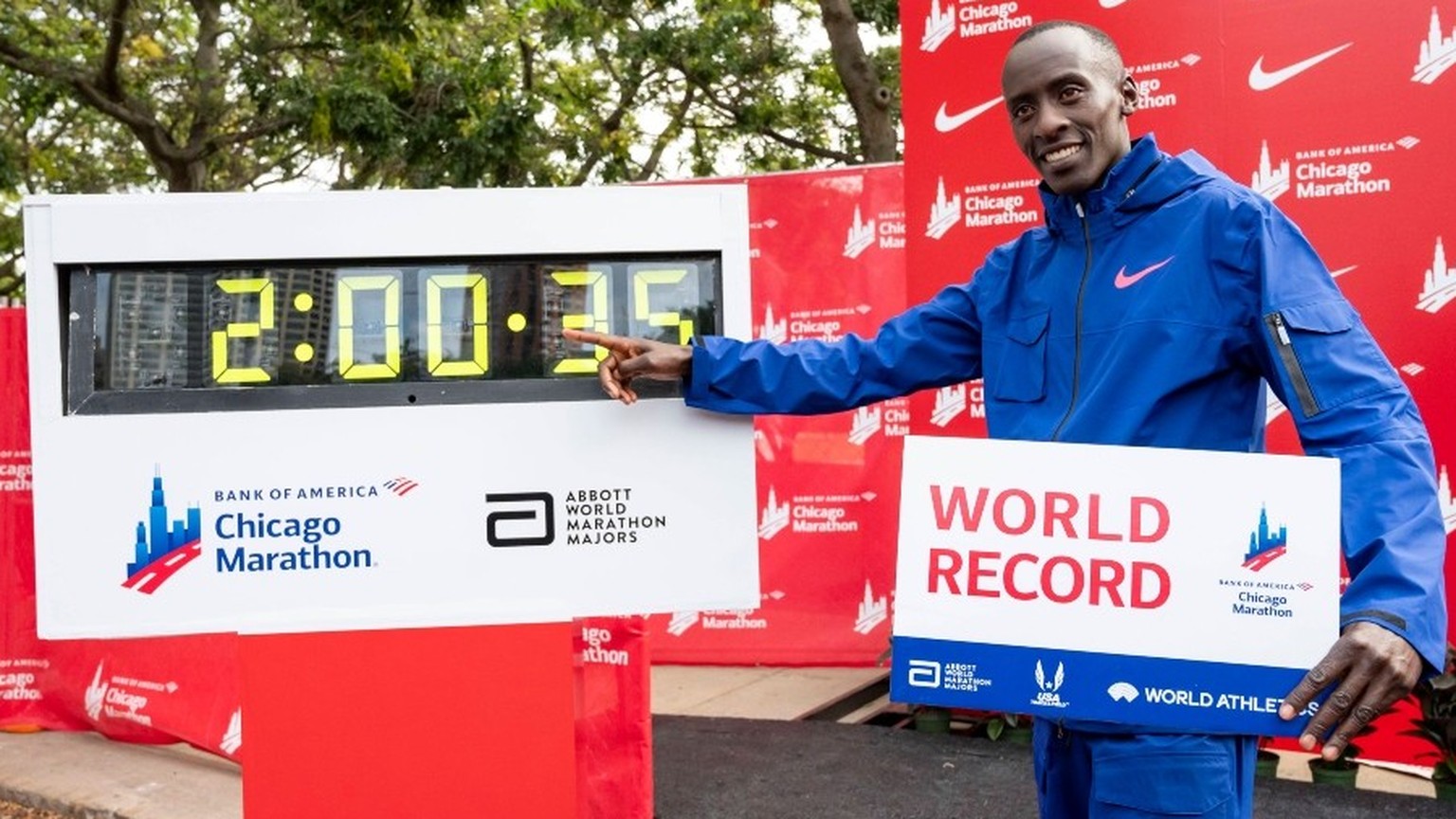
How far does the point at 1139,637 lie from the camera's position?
222cm

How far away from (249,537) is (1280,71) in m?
4.63

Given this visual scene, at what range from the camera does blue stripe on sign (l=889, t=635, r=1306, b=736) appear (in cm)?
216

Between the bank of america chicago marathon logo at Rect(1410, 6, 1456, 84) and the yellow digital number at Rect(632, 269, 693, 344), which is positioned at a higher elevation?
the bank of america chicago marathon logo at Rect(1410, 6, 1456, 84)

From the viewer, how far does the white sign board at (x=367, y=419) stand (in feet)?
8.32

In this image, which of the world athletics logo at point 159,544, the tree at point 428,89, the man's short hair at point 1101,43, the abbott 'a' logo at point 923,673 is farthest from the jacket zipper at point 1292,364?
the tree at point 428,89

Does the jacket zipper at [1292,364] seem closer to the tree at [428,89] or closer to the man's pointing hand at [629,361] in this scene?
the man's pointing hand at [629,361]

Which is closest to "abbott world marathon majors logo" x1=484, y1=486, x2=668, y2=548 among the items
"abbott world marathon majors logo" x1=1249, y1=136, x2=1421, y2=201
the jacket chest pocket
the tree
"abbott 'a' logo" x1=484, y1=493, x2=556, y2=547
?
"abbott 'a' logo" x1=484, y1=493, x2=556, y2=547

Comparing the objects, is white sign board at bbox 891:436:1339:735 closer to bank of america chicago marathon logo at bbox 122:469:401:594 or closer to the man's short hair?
the man's short hair

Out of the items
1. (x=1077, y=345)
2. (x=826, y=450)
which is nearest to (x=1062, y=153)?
(x=1077, y=345)

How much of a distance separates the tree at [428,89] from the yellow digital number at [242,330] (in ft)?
27.7

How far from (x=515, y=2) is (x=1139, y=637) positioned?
A: 14.9 meters

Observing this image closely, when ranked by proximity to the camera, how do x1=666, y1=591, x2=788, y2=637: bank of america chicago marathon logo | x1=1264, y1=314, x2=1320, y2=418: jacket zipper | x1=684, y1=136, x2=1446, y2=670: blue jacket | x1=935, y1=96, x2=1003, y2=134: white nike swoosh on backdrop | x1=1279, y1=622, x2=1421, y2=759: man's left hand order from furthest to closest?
1. x1=666, y1=591, x2=788, y2=637: bank of america chicago marathon logo
2. x1=935, y1=96, x2=1003, y2=134: white nike swoosh on backdrop
3. x1=1264, y1=314, x2=1320, y2=418: jacket zipper
4. x1=684, y1=136, x2=1446, y2=670: blue jacket
5. x1=1279, y1=622, x2=1421, y2=759: man's left hand

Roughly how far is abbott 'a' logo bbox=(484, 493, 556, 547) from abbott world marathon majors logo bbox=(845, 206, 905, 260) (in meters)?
5.41

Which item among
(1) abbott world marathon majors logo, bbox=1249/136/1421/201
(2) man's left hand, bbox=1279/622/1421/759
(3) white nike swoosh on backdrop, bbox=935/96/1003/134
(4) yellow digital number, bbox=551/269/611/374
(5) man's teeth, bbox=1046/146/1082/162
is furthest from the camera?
(3) white nike swoosh on backdrop, bbox=935/96/1003/134
